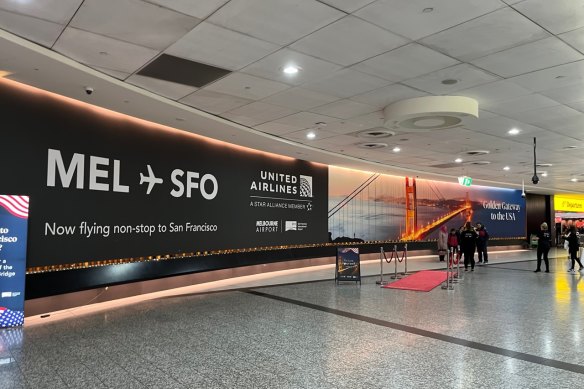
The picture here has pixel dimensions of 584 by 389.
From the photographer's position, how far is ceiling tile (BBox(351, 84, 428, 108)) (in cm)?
694

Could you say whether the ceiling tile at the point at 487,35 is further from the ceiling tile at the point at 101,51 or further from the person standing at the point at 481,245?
the person standing at the point at 481,245

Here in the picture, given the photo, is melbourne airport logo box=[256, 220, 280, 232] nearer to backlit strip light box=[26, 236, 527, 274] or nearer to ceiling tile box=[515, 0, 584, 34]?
backlit strip light box=[26, 236, 527, 274]

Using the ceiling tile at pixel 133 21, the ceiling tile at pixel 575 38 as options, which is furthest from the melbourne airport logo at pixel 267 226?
the ceiling tile at pixel 575 38

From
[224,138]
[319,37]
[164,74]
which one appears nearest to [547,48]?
[319,37]

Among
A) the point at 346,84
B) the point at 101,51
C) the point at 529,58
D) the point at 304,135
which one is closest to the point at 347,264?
the point at 304,135

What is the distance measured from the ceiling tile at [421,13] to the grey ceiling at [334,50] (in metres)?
0.02

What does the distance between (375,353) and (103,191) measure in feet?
19.0

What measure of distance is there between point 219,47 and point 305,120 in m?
3.95

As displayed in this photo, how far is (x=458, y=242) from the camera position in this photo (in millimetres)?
14883

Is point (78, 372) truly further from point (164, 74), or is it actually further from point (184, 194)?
point (184, 194)

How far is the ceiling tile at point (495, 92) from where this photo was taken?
672 cm

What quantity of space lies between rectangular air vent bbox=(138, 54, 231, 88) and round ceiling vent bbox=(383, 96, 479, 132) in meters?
3.34

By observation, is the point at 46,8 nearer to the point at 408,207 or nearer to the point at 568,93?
the point at 568,93

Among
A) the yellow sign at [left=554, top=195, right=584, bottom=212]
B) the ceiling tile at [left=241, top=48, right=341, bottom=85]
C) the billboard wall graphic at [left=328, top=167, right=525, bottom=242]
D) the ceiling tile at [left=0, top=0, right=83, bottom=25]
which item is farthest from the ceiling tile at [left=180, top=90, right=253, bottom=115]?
the yellow sign at [left=554, top=195, right=584, bottom=212]
